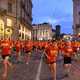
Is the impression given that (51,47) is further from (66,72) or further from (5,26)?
(5,26)

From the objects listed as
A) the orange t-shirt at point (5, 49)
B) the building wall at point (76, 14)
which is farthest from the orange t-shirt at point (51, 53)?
the building wall at point (76, 14)

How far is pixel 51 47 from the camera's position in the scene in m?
18.5

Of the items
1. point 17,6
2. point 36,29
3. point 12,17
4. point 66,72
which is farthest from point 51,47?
point 36,29

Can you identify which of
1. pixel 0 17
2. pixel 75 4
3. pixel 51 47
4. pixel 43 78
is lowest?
pixel 43 78

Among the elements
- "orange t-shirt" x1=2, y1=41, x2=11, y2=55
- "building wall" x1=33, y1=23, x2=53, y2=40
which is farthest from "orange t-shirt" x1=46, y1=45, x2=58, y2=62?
"building wall" x1=33, y1=23, x2=53, y2=40

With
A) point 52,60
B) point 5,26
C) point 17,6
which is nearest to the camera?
point 52,60

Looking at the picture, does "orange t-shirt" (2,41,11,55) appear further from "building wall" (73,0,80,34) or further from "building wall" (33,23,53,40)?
"building wall" (33,23,53,40)

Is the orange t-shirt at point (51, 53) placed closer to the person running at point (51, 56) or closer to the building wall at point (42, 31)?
the person running at point (51, 56)

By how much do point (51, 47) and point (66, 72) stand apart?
2.68 metres

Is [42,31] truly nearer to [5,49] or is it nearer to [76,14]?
[76,14]

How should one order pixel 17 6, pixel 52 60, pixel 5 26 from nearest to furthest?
pixel 52 60
pixel 5 26
pixel 17 6

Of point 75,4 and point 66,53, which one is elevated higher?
point 75,4

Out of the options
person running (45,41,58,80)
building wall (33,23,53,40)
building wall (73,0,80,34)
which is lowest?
person running (45,41,58,80)

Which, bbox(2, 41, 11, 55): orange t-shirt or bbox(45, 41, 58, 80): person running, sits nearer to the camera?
bbox(45, 41, 58, 80): person running
